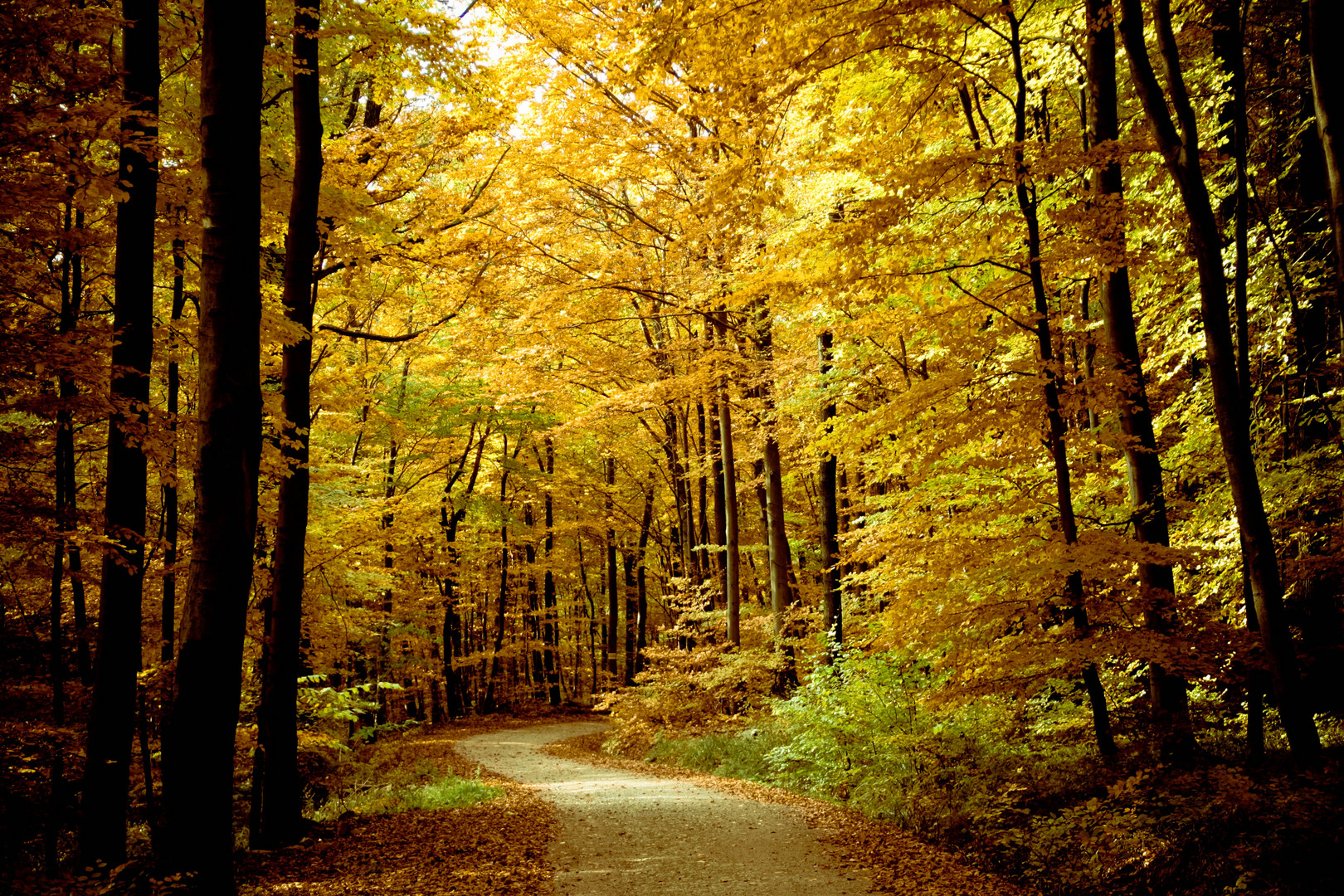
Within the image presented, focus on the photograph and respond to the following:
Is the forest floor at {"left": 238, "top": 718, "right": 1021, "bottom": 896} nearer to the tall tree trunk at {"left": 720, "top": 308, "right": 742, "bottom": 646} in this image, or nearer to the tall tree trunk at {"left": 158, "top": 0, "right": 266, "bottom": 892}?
the tall tree trunk at {"left": 158, "top": 0, "right": 266, "bottom": 892}

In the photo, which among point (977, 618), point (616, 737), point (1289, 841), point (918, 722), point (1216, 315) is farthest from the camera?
point (616, 737)

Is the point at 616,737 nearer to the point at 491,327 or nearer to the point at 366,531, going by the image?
the point at 366,531

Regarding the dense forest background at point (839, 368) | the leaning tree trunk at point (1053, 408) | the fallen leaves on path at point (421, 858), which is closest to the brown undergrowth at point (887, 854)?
the dense forest background at point (839, 368)

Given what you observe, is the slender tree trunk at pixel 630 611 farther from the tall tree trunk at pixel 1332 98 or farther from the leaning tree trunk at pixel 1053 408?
the tall tree trunk at pixel 1332 98

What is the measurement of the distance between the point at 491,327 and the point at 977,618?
36.4ft

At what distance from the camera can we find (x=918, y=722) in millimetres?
9273

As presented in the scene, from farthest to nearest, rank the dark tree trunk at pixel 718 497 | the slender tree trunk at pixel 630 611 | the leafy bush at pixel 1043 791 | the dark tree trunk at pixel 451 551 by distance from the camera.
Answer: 1. the slender tree trunk at pixel 630 611
2. the dark tree trunk at pixel 451 551
3. the dark tree trunk at pixel 718 497
4. the leafy bush at pixel 1043 791

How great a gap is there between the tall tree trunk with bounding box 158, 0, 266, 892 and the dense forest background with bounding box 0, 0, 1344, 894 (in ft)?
0.08

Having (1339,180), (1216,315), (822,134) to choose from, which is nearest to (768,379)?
(822,134)

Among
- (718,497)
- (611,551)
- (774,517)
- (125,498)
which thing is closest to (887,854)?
(125,498)

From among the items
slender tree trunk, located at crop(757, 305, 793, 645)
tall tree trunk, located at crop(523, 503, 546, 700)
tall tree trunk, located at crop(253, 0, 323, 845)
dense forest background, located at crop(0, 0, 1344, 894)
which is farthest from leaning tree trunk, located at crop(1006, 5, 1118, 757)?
tall tree trunk, located at crop(523, 503, 546, 700)

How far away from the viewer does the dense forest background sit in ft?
17.8

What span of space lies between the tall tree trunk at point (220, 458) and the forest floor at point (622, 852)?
2086mm

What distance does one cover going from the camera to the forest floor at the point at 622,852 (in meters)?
6.11
